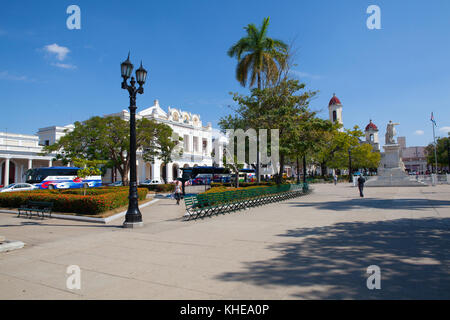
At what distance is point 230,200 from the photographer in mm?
14734

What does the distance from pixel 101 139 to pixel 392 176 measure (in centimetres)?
3673

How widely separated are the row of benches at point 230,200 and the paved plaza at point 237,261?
235cm

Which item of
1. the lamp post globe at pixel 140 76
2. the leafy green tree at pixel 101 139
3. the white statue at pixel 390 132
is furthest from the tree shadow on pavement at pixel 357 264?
the white statue at pixel 390 132

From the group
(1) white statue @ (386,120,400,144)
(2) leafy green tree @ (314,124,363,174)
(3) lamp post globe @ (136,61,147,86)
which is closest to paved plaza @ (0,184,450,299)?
(3) lamp post globe @ (136,61,147,86)

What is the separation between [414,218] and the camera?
10.6 meters

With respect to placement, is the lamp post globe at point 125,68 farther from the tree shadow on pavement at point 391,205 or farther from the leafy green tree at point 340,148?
the leafy green tree at point 340,148

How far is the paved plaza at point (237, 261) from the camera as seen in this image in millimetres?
4320

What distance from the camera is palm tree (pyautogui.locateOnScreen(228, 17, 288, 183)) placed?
967 inches

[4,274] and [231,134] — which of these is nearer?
[4,274]

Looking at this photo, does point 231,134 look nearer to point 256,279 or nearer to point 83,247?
point 83,247

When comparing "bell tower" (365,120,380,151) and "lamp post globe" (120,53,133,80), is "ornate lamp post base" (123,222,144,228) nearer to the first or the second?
"lamp post globe" (120,53,133,80)
